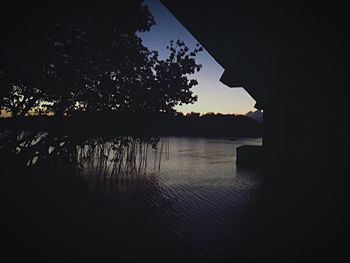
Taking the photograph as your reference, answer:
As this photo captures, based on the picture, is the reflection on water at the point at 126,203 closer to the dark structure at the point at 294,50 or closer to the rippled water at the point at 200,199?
the rippled water at the point at 200,199

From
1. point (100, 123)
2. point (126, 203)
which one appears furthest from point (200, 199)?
point (100, 123)

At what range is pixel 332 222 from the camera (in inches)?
236

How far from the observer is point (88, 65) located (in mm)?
7918

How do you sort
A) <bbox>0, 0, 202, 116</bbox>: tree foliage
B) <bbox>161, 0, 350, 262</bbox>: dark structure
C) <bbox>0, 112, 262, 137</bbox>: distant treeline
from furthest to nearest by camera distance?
<bbox>0, 112, 262, 137</bbox>: distant treeline < <bbox>0, 0, 202, 116</bbox>: tree foliage < <bbox>161, 0, 350, 262</bbox>: dark structure

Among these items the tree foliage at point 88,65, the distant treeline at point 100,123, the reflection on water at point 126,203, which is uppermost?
the tree foliage at point 88,65

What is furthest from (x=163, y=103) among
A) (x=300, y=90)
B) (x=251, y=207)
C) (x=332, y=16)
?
(x=332, y=16)

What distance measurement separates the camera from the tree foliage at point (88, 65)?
452 centimetres

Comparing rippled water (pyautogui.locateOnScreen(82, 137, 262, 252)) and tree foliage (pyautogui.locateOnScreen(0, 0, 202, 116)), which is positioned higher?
tree foliage (pyautogui.locateOnScreen(0, 0, 202, 116))

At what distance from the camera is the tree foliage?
4.52 metres

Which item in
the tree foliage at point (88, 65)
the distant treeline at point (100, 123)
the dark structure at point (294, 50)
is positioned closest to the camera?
the dark structure at point (294, 50)

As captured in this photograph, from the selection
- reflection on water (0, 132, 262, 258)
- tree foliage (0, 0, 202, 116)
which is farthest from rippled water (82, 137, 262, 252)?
tree foliage (0, 0, 202, 116)

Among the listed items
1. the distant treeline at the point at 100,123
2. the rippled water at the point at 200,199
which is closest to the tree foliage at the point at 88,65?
the distant treeline at the point at 100,123

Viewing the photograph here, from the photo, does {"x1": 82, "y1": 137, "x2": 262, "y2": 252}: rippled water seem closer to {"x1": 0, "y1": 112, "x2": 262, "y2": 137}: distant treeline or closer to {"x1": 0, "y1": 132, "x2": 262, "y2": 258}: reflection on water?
{"x1": 0, "y1": 132, "x2": 262, "y2": 258}: reflection on water

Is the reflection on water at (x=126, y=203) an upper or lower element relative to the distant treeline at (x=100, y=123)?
lower
